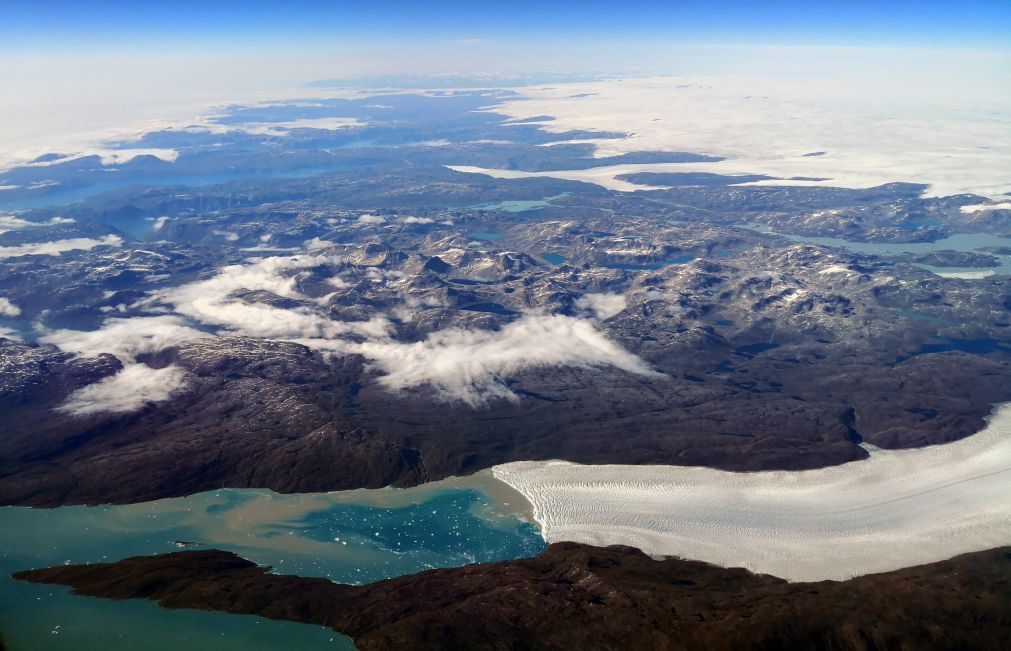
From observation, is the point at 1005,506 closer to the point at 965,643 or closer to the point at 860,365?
the point at 965,643

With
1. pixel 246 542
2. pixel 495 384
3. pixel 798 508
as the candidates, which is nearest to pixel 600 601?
pixel 798 508

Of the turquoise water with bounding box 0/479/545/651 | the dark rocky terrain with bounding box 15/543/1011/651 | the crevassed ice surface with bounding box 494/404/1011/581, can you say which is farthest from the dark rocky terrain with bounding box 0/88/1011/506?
the dark rocky terrain with bounding box 15/543/1011/651

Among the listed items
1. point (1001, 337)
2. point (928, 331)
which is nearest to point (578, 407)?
point (928, 331)

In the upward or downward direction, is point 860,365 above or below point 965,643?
below

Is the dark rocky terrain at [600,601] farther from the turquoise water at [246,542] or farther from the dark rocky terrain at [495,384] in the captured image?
the dark rocky terrain at [495,384]

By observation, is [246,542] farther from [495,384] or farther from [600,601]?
[495,384]

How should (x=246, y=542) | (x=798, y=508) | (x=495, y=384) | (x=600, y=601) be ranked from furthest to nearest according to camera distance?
(x=495, y=384), (x=798, y=508), (x=246, y=542), (x=600, y=601)
